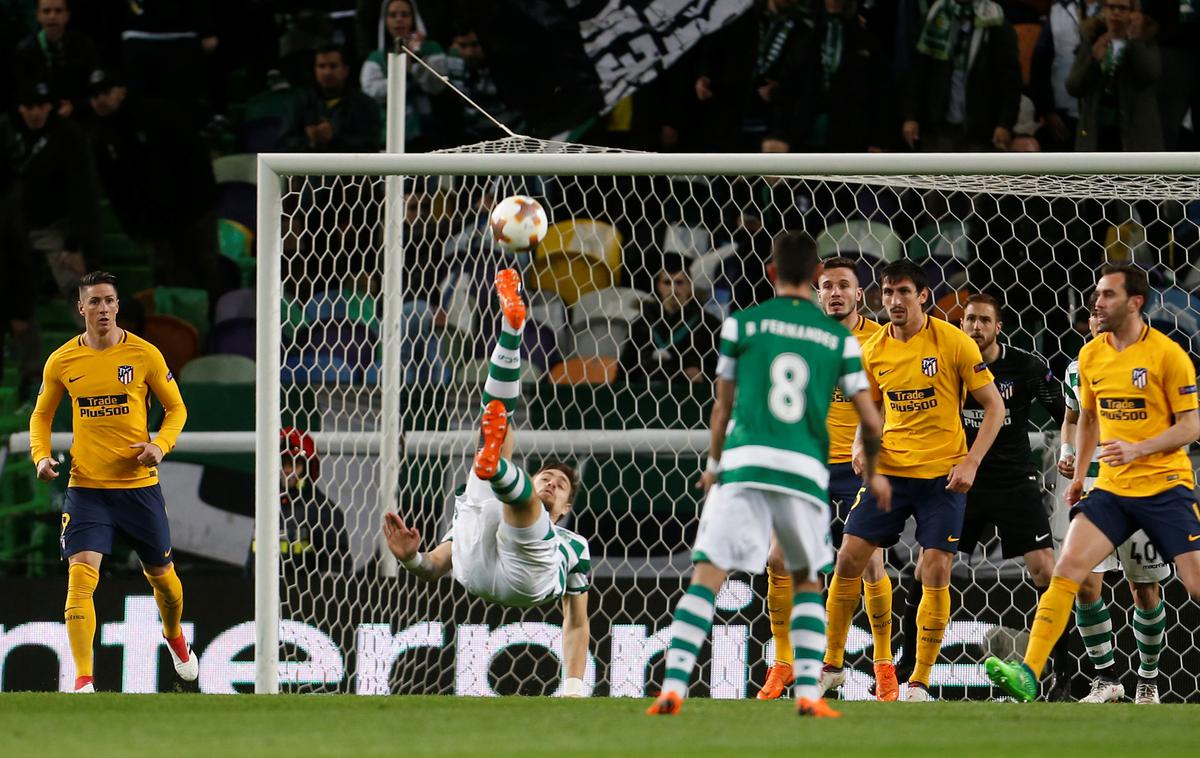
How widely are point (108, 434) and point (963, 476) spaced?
4.10m

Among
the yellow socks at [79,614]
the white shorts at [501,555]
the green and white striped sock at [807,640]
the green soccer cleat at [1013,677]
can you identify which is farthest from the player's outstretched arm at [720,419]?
the yellow socks at [79,614]

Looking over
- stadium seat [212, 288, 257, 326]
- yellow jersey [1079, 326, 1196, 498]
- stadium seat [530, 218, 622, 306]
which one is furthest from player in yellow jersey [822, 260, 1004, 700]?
stadium seat [212, 288, 257, 326]

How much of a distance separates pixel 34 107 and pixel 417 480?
544cm

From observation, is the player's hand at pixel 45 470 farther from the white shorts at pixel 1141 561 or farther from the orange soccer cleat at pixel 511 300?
the white shorts at pixel 1141 561

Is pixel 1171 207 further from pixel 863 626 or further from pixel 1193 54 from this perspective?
pixel 863 626

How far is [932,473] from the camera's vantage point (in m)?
7.63

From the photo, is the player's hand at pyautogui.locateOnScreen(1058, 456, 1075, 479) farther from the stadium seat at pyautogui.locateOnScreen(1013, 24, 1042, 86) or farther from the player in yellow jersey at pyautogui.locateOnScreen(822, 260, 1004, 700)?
the stadium seat at pyautogui.locateOnScreen(1013, 24, 1042, 86)

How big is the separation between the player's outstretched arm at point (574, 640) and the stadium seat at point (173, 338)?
180 inches

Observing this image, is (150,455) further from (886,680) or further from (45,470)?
(886,680)

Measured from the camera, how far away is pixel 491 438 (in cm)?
654

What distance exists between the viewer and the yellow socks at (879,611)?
7887mm

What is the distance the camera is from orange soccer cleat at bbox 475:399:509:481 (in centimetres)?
644

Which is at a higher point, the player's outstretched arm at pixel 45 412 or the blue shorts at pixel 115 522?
the player's outstretched arm at pixel 45 412

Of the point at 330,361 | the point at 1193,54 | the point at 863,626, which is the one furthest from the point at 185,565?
the point at 1193,54
